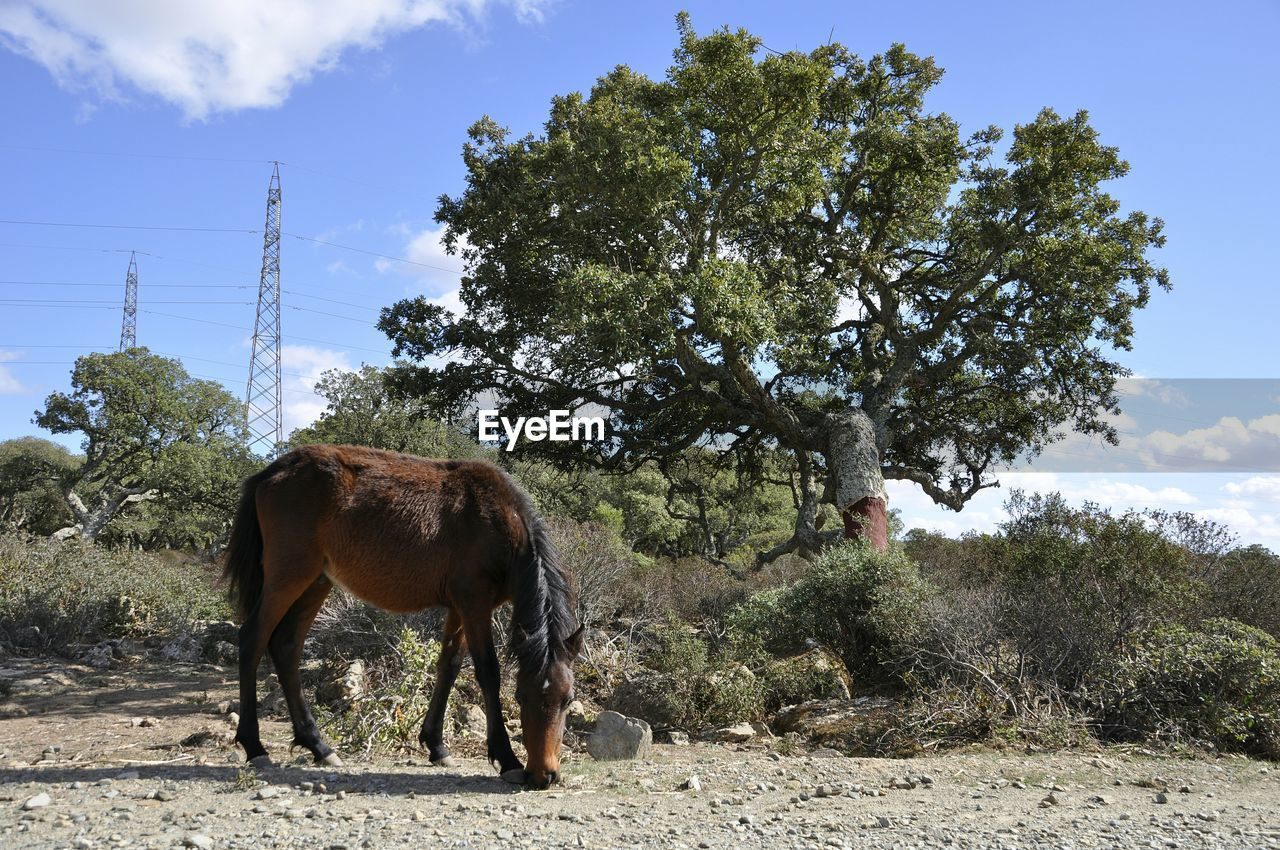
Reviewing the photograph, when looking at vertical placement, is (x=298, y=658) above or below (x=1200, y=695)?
above

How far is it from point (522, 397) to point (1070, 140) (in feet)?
35.6

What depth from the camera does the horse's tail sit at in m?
6.67

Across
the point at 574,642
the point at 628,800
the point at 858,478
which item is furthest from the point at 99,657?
the point at 858,478

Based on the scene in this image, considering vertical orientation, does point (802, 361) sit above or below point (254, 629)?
above

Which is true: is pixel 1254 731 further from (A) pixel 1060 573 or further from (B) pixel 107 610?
(B) pixel 107 610

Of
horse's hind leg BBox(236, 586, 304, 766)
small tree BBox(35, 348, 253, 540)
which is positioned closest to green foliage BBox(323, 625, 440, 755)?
horse's hind leg BBox(236, 586, 304, 766)

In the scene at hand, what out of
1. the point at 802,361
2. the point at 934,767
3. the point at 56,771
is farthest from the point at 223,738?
the point at 802,361

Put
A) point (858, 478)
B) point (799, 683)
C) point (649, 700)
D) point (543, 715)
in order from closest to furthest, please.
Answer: point (543, 715)
point (649, 700)
point (799, 683)
point (858, 478)

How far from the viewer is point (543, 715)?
18.3ft

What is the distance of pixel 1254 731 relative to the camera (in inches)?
310

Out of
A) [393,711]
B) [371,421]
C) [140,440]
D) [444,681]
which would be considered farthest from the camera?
[140,440]

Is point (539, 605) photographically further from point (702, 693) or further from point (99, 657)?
point (99, 657)

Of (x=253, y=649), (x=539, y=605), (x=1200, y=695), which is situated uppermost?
(x=539, y=605)

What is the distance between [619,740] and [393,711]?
197 centimetres
